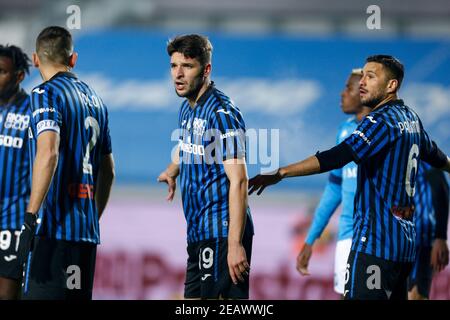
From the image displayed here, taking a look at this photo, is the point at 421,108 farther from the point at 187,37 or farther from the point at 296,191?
Result: the point at 187,37

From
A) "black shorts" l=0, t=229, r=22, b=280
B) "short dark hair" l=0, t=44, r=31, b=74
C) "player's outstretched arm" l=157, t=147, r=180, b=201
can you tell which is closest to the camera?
"player's outstretched arm" l=157, t=147, r=180, b=201

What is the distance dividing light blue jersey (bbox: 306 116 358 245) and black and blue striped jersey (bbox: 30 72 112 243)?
2.06 m

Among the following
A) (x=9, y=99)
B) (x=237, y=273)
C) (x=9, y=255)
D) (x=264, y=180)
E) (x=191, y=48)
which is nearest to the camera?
(x=264, y=180)

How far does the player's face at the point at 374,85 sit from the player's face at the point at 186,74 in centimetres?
96

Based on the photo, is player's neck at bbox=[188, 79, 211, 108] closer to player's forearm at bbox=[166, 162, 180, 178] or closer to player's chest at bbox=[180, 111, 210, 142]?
player's chest at bbox=[180, 111, 210, 142]

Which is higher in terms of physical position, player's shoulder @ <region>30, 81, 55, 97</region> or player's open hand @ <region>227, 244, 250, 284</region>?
player's shoulder @ <region>30, 81, 55, 97</region>

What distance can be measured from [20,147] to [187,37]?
1548 mm

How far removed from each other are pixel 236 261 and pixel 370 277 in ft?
2.57

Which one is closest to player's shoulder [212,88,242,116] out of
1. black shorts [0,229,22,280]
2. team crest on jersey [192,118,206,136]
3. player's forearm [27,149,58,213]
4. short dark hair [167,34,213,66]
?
→ team crest on jersey [192,118,206,136]

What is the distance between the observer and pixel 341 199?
6.71 m

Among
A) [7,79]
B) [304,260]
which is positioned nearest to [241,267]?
[304,260]

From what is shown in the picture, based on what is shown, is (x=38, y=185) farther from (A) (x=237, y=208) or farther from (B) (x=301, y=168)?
(B) (x=301, y=168)

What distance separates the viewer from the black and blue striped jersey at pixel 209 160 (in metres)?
4.88

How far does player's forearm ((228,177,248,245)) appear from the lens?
467cm
